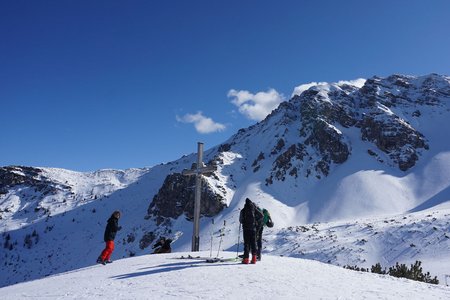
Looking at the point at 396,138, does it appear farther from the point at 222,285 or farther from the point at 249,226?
the point at 222,285

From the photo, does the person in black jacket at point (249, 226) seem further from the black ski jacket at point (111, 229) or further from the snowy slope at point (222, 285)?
the black ski jacket at point (111, 229)

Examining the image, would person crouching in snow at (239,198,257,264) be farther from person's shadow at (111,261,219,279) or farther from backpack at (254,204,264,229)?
person's shadow at (111,261,219,279)

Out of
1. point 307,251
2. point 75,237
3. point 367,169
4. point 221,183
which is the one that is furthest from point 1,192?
point 307,251

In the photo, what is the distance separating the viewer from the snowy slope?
906cm

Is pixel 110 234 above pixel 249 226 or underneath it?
underneath

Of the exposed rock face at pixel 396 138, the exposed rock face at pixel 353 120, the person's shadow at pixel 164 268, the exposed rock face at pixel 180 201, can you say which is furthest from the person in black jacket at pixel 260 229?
the exposed rock face at pixel 396 138

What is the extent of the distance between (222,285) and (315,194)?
255 ft

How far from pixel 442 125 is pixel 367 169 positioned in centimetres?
3092

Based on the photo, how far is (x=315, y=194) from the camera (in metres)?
84.8

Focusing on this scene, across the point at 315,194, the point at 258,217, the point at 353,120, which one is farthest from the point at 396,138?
the point at 258,217

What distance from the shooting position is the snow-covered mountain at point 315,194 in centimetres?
5025

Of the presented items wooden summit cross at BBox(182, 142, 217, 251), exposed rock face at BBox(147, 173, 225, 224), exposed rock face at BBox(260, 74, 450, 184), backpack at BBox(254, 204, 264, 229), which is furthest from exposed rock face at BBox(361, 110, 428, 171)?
backpack at BBox(254, 204, 264, 229)

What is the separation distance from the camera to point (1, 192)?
525 feet

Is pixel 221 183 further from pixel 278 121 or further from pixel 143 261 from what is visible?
pixel 143 261
